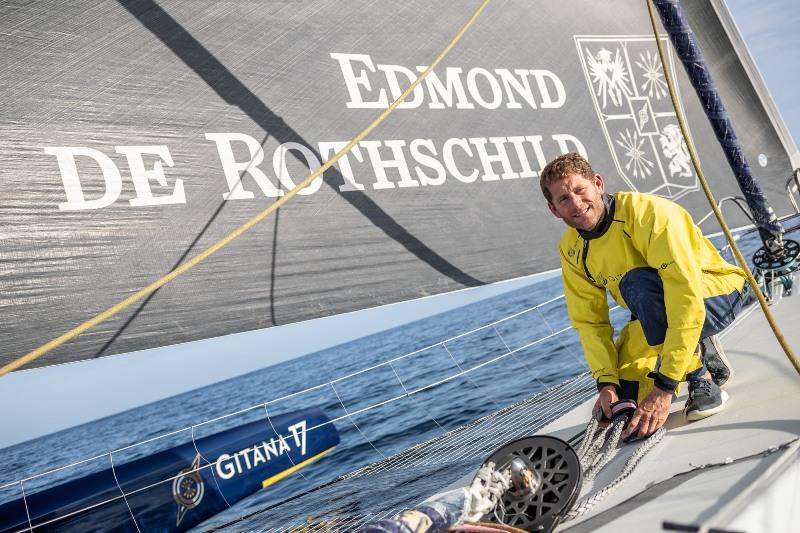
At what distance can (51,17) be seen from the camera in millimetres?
2422

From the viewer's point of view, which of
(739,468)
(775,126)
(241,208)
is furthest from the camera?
(775,126)

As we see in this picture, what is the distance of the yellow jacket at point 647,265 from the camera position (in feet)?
6.02

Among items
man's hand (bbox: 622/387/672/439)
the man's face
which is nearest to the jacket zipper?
the man's face

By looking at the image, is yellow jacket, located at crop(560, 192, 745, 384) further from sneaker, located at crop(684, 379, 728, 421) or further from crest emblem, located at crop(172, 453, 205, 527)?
crest emblem, located at crop(172, 453, 205, 527)

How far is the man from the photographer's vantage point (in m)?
1.84

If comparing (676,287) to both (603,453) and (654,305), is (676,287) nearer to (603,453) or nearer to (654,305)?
(654,305)

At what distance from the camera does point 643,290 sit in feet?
6.38

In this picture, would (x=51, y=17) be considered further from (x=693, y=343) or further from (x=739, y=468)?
(x=739, y=468)

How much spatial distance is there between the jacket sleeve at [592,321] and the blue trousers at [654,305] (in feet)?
0.39

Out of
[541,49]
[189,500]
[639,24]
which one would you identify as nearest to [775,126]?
[639,24]

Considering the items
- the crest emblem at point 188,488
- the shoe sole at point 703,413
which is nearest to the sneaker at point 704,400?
the shoe sole at point 703,413

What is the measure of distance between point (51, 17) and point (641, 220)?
211 cm

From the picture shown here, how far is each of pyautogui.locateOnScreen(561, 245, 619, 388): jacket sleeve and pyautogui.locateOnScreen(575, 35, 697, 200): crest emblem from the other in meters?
2.47

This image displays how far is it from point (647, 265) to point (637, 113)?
298cm
